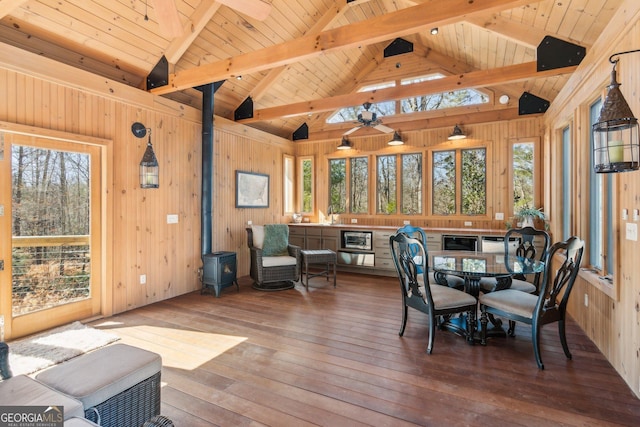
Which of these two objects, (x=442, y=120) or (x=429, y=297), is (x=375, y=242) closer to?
(x=442, y=120)

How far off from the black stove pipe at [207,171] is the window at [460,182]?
425 centimetres

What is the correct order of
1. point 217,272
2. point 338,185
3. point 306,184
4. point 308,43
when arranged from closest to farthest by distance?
1. point 308,43
2. point 217,272
3. point 338,185
4. point 306,184

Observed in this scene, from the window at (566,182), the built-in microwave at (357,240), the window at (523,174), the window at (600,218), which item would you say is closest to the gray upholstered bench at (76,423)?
the window at (600,218)

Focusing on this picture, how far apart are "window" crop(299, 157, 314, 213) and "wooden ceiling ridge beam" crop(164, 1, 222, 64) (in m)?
3.84

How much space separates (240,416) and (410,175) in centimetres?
560

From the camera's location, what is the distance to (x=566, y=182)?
443cm

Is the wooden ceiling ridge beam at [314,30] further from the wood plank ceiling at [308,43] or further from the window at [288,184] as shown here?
the window at [288,184]

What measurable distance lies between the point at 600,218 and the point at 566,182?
1.47 m

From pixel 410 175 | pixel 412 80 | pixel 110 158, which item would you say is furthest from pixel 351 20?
pixel 110 158

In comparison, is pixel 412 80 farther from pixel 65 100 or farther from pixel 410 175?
pixel 65 100

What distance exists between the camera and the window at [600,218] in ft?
9.63

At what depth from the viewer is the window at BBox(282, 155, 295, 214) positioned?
7530 mm

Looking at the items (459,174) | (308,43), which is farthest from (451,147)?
(308,43)

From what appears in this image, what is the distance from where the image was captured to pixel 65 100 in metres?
3.60
